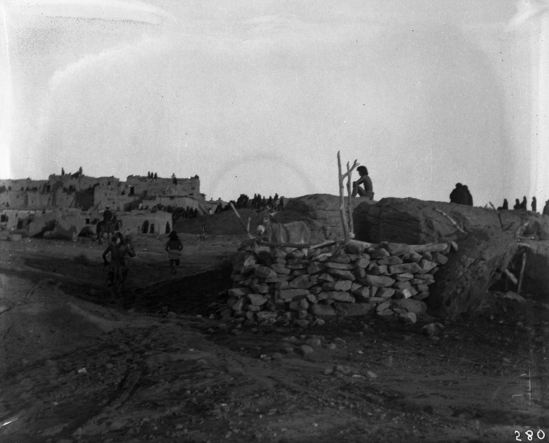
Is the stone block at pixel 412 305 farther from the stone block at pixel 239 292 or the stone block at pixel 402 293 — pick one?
the stone block at pixel 239 292

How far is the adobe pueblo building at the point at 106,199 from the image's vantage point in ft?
74.9

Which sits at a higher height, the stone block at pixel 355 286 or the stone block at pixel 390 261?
the stone block at pixel 390 261

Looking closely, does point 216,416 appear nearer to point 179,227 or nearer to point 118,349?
point 118,349

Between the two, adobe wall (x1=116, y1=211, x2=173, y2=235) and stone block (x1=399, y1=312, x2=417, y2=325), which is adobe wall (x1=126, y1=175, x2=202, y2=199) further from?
stone block (x1=399, y1=312, x2=417, y2=325)

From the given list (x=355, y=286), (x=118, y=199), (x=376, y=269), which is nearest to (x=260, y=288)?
(x=355, y=286)

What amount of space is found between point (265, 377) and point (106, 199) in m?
24.4

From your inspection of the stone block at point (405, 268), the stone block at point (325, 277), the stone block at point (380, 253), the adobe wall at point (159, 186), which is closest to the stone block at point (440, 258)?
the stone block at point (405, 268)

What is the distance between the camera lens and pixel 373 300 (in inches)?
295

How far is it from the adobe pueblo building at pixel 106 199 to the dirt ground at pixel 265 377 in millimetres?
14761

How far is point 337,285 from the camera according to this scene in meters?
7.48

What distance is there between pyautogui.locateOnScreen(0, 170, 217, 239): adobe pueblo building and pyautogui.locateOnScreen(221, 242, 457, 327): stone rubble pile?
1505cm

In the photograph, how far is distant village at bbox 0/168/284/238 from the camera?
23094mm

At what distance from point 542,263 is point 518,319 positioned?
1424mm

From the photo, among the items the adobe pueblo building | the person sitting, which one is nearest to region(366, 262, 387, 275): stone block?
the person sitting
